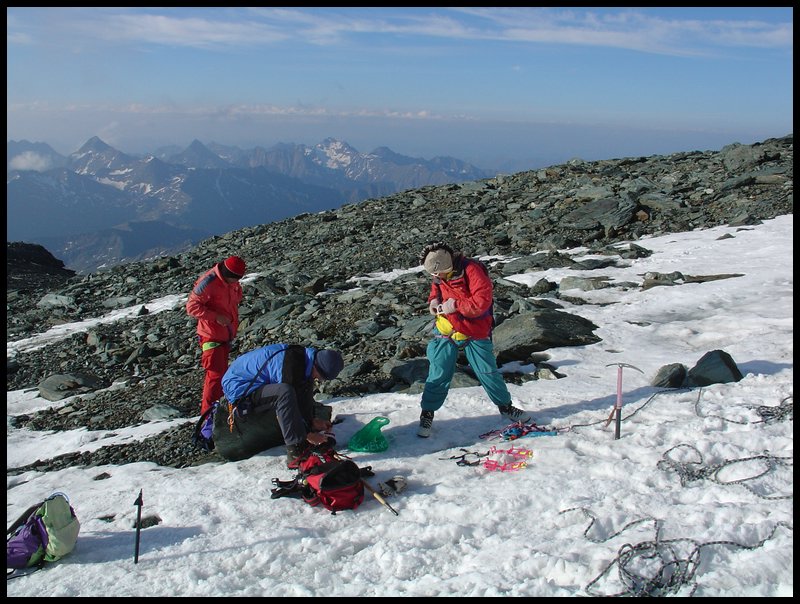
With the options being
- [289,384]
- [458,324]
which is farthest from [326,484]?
[458,324]

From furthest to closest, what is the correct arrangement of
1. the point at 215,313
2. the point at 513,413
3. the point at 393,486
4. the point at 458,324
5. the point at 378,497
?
the point at 215,313 < the point at 513,413 < the point at 458,324 < the point at 393,486 < the point at 378,497

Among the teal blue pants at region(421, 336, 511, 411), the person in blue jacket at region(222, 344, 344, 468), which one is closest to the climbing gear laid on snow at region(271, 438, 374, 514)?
the person in blue jacket at region(222, 344, 344, 468)

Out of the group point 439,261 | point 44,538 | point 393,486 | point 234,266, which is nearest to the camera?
point 44,538

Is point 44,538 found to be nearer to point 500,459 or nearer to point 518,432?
point 500,459

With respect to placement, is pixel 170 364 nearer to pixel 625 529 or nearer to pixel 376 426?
pixel 376 426

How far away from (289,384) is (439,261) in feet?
7.21

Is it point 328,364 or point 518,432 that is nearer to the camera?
point 328,364

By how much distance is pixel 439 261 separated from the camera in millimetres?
7035

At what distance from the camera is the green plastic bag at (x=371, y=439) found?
7.43 meters

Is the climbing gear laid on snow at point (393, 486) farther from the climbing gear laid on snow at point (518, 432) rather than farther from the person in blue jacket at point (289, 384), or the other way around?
the climbing gear laid on snow at point (518, 432)

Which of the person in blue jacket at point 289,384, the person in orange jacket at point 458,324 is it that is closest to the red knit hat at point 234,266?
the person in blue jacket at point 289,384

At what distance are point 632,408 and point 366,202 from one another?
22.8 metres

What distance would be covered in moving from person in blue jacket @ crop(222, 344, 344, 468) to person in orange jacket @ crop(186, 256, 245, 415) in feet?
5.73

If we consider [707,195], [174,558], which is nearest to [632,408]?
Result: [174,558]
